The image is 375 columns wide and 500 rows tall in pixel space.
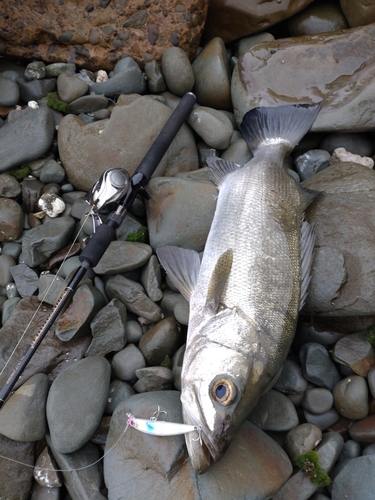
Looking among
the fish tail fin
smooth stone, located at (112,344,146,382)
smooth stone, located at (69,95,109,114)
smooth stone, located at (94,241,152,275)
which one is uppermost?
smooth stone, located at (69,95,109,114)

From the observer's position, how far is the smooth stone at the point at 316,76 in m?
4.32

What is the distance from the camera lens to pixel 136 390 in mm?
3432

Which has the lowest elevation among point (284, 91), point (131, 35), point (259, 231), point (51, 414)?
point (51, 414)

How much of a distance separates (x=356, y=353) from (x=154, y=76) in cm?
347

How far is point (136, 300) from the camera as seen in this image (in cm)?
362

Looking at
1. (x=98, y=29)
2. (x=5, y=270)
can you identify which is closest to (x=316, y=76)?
(x=98, y=29)

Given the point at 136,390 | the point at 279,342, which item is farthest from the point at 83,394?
the point at 279,342

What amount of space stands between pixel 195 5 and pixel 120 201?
2568 millimetres

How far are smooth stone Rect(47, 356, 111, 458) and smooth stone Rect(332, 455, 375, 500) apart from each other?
6.04 feet

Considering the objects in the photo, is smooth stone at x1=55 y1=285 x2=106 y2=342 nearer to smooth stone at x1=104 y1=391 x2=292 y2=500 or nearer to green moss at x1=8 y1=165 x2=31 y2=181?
smooth stone at x1=104 y1=391 x2=292 y2=500

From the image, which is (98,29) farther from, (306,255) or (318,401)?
(318,401)

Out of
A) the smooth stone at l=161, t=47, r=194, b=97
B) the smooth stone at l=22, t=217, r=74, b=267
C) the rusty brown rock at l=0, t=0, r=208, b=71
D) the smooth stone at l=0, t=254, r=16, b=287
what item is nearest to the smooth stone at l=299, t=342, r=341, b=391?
the smooth stone at l=22, t=217, r=74, b=267

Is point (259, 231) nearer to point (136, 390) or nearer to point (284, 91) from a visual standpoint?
point (136, 390)

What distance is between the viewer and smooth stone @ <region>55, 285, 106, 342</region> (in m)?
3.42
